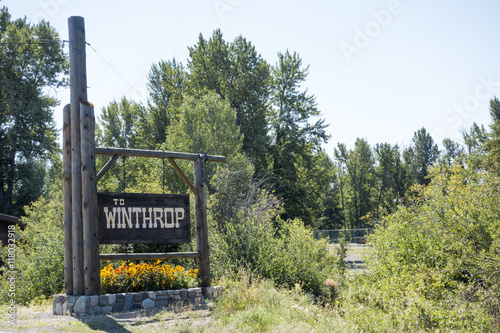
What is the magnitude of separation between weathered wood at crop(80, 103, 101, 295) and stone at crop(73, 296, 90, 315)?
0.73 feet

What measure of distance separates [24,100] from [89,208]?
25.4 m

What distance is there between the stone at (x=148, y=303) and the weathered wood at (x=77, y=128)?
119 centimetres

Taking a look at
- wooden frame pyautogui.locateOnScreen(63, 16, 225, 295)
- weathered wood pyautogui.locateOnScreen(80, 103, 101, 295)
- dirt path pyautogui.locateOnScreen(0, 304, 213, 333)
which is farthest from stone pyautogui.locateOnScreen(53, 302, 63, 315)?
weathered wood pyautogui.locateOnScreen(80, 103, 101, 295)

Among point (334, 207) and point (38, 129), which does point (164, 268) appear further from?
point (334, 207)

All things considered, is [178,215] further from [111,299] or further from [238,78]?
[238,78]

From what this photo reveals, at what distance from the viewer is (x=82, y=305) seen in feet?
26.5

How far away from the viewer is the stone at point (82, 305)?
802cm

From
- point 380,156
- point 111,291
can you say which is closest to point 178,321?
point 111,291

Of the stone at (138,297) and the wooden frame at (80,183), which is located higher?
the wooden frame at (80,183)

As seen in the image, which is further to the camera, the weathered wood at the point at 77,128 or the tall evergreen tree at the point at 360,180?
the tall evergreen tree at the point at 360,180

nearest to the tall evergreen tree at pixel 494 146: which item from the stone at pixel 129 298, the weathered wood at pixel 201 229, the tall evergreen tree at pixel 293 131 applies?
the tall evergreen tree at pixel 293 131

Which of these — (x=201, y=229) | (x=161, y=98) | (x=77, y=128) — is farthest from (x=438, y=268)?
(x=161, y=98)

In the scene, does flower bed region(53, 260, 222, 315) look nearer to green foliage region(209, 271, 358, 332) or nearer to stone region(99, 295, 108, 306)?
stone region(99, 295, 108, 306)

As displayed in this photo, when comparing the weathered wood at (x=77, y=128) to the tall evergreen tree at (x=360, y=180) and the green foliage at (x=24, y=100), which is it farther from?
the tall evergreen tree at (x=360, y=180)
